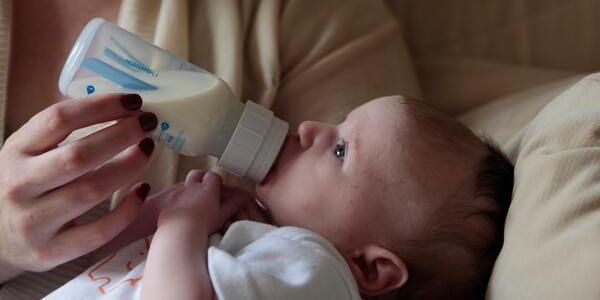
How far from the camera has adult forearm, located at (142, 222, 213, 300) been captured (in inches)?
29.8

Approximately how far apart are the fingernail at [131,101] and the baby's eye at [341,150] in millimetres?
274

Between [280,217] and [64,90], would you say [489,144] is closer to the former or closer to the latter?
[280,217]

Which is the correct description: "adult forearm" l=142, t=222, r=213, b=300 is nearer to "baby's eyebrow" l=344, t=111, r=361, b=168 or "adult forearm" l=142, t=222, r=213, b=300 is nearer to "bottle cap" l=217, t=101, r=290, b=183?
"bottle cap" l=217, t=101, r=290, b=183

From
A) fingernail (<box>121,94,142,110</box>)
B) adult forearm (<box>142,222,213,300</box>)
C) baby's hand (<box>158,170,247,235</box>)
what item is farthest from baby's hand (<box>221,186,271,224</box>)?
fingernail (<box>121,94,142,110</box>)

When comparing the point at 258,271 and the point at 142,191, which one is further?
the point at 142,191

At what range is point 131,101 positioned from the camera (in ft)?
2.63

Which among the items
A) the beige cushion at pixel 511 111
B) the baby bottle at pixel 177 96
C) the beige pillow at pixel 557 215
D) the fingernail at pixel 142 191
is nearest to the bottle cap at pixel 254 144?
the baby bottle at pixel 177 96

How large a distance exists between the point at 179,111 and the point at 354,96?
0.38 meters

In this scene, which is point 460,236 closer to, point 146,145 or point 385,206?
point 385,206

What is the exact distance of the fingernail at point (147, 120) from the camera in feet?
2.69

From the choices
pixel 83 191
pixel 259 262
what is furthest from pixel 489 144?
pixel 83 191

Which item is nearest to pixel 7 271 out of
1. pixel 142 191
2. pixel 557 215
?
pixel 142 191

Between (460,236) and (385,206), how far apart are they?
0.34 ft

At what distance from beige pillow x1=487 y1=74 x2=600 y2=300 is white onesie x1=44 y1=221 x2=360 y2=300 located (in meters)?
0.19
